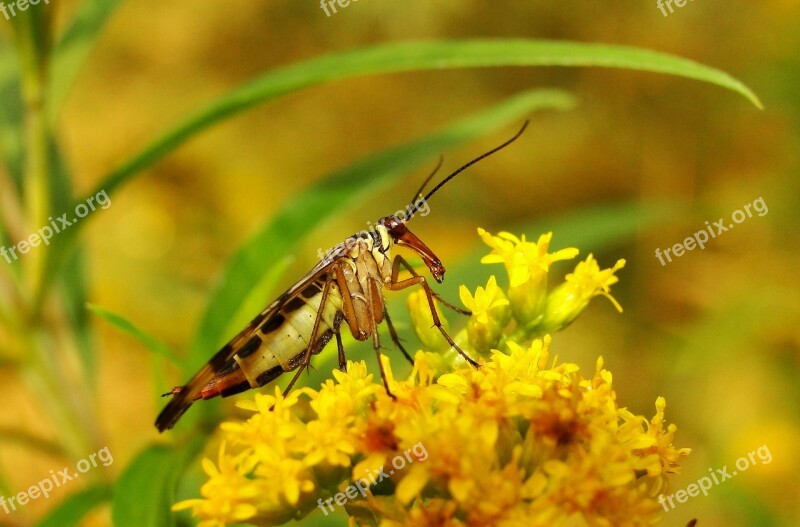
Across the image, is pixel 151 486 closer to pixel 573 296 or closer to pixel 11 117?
pixel 573 296

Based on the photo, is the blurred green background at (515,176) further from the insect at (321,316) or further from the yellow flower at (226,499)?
the yellow flower at (226,499)

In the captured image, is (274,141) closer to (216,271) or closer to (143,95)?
(143,95)

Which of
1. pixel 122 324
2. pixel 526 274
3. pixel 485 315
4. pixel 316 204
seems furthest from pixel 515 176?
pixel 122 324

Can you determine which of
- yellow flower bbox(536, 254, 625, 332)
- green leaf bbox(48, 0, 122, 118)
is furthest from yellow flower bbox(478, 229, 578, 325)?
green leaf bbox(48, 0, 122, 118)

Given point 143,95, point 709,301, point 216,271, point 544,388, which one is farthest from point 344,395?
point 143,95

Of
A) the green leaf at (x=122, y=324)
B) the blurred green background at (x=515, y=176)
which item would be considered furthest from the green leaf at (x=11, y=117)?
the blurred green background at (x=515, y=176)

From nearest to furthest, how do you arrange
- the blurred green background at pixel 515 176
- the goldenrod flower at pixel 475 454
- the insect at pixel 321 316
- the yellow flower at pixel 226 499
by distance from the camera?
1. the goldenrod flower at pixel 475 454
2. the yellow flower at pixel 226 499
3. the insect at pixel 321 316
4. the blurred green background at pixel 515 176
